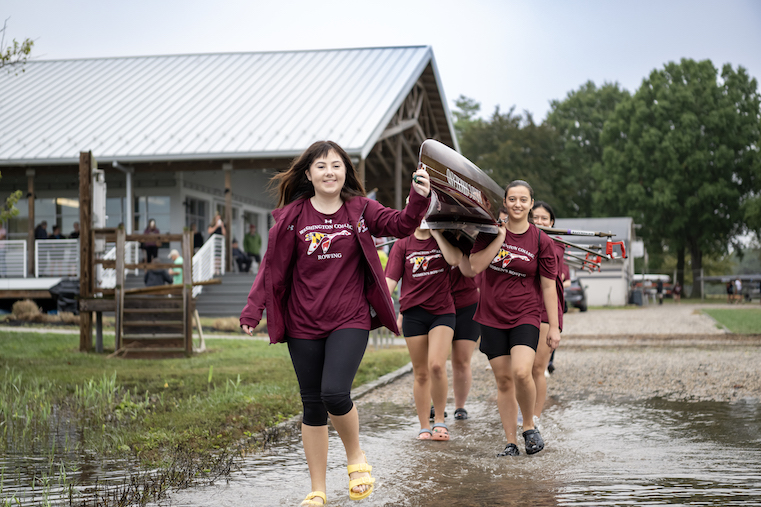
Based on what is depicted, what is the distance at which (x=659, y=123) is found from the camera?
56.2 m

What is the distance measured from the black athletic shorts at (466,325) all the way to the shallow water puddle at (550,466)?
76 cm

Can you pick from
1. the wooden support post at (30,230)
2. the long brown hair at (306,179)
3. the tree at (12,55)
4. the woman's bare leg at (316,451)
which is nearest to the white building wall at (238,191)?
the wooden support post at (30,230)

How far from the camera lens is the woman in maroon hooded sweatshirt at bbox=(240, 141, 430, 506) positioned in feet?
13.6

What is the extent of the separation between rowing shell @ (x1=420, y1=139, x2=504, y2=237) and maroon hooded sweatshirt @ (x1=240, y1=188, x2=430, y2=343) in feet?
1.02

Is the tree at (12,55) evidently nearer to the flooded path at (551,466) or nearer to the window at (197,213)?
the flooded path at (551,466)

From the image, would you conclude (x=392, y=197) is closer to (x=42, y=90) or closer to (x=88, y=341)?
(x=42, y=90)

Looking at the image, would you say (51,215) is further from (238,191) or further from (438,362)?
(438,362)

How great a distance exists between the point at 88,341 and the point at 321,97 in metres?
13.8

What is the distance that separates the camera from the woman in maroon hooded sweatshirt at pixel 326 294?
163 inches

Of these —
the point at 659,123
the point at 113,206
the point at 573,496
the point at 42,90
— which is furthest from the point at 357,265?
the point at 659,123

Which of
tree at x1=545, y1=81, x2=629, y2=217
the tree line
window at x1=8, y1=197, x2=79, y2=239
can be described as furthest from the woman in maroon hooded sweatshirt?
tree at x1=545, y1=81, x2=629, y2=217

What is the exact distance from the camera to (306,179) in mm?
4508

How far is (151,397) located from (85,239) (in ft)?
16.1

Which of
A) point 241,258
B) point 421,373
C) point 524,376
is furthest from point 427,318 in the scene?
point 241,258
